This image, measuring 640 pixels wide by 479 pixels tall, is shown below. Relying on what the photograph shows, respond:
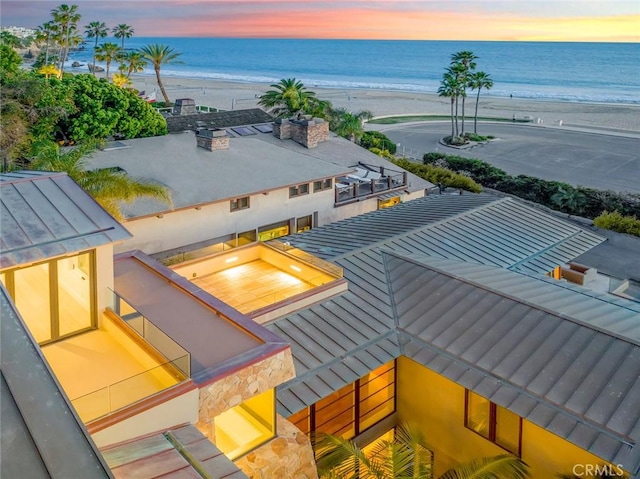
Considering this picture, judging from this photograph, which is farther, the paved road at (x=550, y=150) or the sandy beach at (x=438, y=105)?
the sandy beach at (x=438, y=105)

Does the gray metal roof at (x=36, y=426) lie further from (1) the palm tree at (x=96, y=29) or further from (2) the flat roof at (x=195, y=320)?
(1) the palm tree at (x=96, y=29)

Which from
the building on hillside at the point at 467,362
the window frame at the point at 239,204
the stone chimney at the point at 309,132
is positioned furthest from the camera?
the stone chimney at the point at 309,132

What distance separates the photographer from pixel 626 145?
6425 cm

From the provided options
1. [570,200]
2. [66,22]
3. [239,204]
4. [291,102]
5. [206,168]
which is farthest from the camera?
[66,22]

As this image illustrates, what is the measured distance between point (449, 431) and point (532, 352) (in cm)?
299

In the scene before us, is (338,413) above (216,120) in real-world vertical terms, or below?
below

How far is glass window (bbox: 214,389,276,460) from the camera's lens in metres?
10.7

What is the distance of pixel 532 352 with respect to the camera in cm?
1305

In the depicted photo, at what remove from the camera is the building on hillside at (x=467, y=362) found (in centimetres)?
1166

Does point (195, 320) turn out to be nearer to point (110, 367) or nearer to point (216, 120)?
point (110, 367)

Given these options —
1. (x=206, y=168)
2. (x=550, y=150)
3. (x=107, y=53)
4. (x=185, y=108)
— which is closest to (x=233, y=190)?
(x=206, y=168)

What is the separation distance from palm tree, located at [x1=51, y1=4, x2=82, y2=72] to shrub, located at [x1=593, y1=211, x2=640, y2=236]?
2552 inches

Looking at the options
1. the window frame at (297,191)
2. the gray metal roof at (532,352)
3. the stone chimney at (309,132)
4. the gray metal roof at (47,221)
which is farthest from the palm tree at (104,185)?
the stone chimney at (309,132)

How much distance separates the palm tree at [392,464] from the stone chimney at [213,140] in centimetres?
1746
